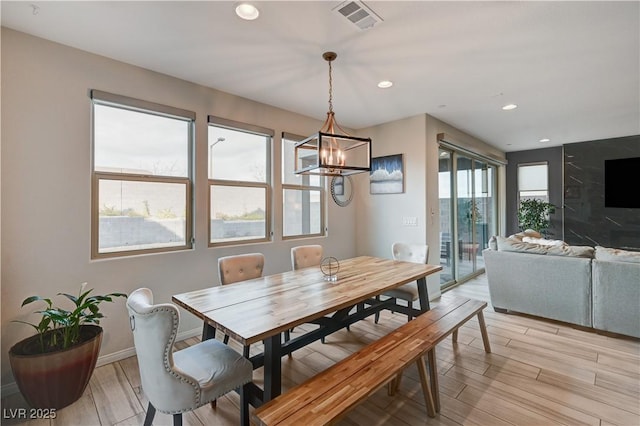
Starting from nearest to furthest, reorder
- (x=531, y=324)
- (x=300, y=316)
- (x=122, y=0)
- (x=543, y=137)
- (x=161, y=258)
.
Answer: (x=300, y=316), (x=122, y=0), (x=161, y=258), (x=531, y=324), (x=543, y=137)

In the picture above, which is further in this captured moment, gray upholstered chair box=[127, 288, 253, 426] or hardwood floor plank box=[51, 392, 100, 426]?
hardwood floor plank box=[51, 392, 100, 426]

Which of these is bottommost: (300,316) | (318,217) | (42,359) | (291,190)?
(42,359)

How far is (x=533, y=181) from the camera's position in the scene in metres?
6.99

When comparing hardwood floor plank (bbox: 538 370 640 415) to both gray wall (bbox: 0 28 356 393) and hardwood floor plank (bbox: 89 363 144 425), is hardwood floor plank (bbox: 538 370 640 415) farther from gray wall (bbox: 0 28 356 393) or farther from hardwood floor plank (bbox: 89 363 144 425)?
gray wall (bbox: 0 28 356 393)

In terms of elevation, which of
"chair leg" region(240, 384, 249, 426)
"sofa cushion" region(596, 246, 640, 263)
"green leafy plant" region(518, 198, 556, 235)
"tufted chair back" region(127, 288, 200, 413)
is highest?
"green leafy plant" region(518, 198, 556, 235)

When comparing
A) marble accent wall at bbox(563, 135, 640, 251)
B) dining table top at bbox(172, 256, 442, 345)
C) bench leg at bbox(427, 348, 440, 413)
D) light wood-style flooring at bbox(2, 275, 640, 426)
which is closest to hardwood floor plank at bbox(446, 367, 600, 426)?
light wood-style flooring at bbox(2, 275, 640, 426)

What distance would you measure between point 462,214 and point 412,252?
2465 mm

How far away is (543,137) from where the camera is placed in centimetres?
582

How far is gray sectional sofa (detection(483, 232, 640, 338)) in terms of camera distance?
2951mm

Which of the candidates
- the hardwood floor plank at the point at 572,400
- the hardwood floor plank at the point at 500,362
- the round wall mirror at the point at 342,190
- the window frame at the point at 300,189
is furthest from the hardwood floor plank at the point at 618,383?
the round wall mirror at the point at 342,190

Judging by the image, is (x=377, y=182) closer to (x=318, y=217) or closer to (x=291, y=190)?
(x=318, y=217)

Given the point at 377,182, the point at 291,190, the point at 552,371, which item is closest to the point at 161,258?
the point at 291,190

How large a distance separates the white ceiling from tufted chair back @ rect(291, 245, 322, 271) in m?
1.83

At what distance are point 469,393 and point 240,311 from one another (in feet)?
5.93
